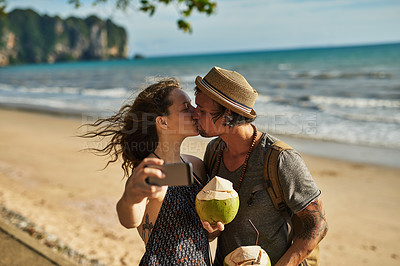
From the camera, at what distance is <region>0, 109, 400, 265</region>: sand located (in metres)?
5.51

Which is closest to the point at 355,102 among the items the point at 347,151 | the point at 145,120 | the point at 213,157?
the point at 347,151

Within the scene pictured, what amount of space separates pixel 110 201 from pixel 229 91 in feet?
17.8

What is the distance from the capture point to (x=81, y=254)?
4.85 meters

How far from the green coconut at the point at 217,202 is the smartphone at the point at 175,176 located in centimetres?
47

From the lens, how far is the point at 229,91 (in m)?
2.40

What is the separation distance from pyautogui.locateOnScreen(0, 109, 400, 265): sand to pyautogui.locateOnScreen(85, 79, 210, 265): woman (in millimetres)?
2728

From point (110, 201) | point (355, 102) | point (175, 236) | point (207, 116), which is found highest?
point (207, 116)

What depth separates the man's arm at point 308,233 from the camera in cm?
237

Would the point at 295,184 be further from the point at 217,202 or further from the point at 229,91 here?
the point at 229,91

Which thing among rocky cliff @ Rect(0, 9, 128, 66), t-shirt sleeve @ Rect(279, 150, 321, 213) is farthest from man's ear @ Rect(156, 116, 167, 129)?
rocky cliff @ Rect(0, 9, 128, 66)

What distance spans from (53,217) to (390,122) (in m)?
11.7

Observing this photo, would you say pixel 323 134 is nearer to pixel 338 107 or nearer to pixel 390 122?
pixel 390 122

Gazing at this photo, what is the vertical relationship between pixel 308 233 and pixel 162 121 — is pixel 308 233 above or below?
below

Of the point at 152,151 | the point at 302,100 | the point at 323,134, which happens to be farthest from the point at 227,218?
the point at 302,100
